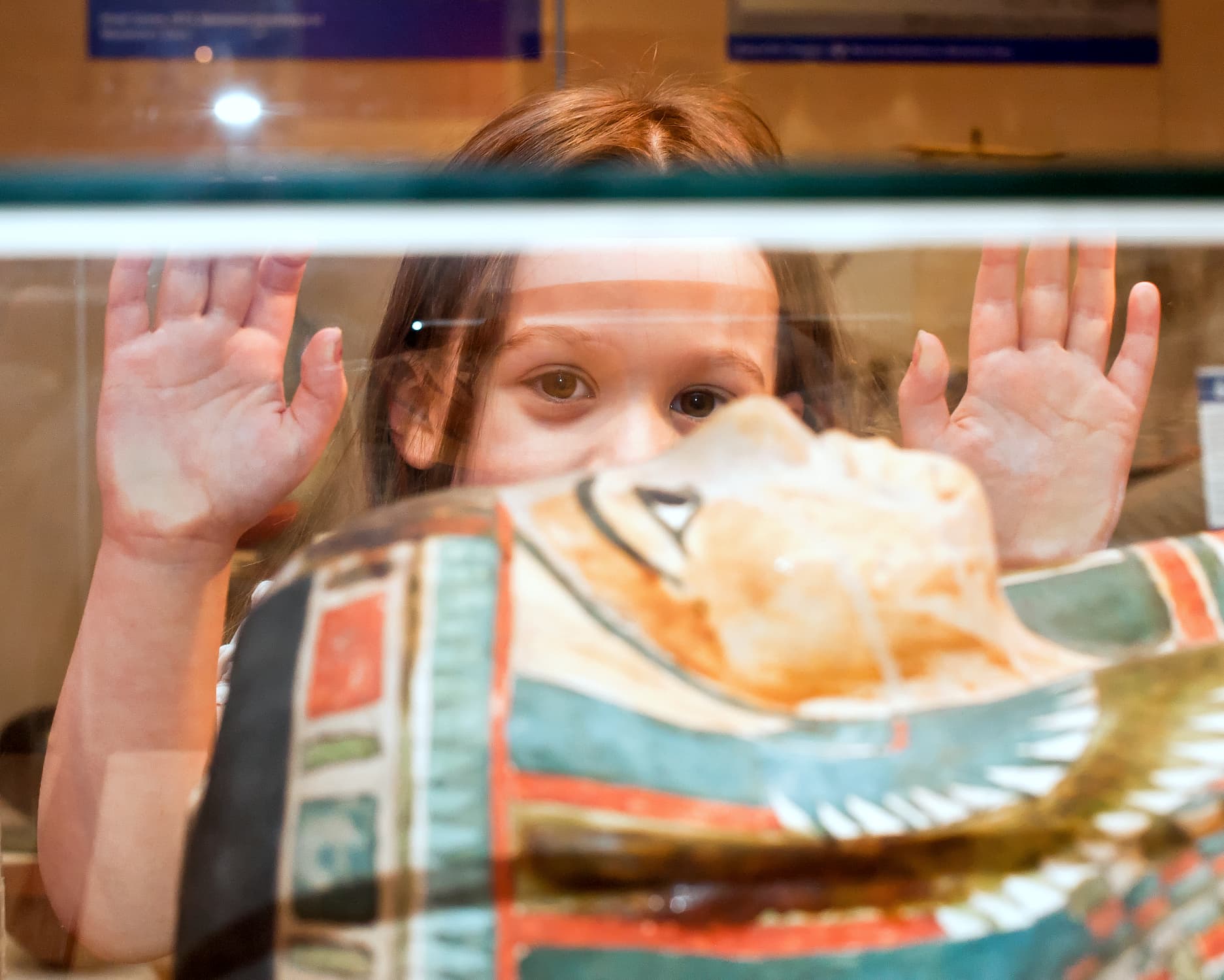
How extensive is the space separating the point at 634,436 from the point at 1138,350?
0.58ft

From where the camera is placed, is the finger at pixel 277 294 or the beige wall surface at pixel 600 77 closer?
the finger at pixel 277 294

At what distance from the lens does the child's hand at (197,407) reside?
0.35m

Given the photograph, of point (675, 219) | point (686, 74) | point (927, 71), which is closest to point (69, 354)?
point (675, 219)

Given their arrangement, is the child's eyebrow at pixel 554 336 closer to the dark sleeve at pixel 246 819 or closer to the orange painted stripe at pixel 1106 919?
the dark sleeve at pixel 246 819

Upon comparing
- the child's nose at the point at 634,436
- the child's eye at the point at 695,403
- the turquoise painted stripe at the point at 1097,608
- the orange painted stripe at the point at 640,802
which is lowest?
the orange painted stripe at the point at 640,802

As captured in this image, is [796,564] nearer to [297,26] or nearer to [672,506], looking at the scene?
[672,506]

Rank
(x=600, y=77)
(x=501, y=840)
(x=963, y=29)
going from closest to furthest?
(x=501, y=840), (x=600, y=77), (x=963, y=29)

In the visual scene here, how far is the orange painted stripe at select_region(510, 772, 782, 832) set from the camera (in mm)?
298

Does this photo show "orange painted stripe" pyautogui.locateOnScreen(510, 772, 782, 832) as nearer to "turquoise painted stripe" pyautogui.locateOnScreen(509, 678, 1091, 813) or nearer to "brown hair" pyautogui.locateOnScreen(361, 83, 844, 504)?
"turquoise painted stripe" pyautogui.locateOnScreen(509, 678, 1091, 813)

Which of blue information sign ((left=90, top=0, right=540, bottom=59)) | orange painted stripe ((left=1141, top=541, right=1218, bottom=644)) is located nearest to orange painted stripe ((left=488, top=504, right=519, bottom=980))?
orange painted stripe ((left=1141, top=541, right=1218, bottom=644))

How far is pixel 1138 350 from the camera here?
382 mm

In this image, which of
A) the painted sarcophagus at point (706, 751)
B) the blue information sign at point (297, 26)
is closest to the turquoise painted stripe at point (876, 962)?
the painted sarcophagus at point (706, 751)

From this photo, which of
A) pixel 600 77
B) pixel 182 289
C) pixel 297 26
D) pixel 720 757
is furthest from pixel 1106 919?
pixel 297 26

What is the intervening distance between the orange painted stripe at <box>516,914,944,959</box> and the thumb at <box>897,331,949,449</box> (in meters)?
0.16
